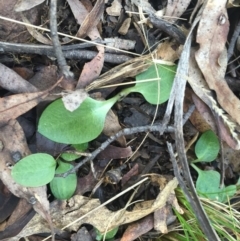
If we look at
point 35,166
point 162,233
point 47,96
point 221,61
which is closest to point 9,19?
point 47,96

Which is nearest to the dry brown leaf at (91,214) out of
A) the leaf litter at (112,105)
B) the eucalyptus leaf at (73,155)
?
the leaf litter at (112,105)

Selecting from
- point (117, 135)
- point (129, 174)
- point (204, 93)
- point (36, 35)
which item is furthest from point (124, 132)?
point (36, 35)

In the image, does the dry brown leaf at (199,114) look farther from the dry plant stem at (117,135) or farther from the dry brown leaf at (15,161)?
the dry brown leaf at (15,161)

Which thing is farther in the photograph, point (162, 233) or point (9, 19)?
point (162, 233)

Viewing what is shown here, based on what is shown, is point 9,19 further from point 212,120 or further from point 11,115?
point 212,120

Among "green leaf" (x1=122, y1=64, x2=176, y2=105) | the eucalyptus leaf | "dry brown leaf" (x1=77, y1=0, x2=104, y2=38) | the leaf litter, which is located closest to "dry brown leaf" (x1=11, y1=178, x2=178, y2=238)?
the leaf litter

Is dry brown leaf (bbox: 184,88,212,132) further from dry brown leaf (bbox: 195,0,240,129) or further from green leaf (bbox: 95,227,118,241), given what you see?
green leaf (bbox: 95,227,118,241)
